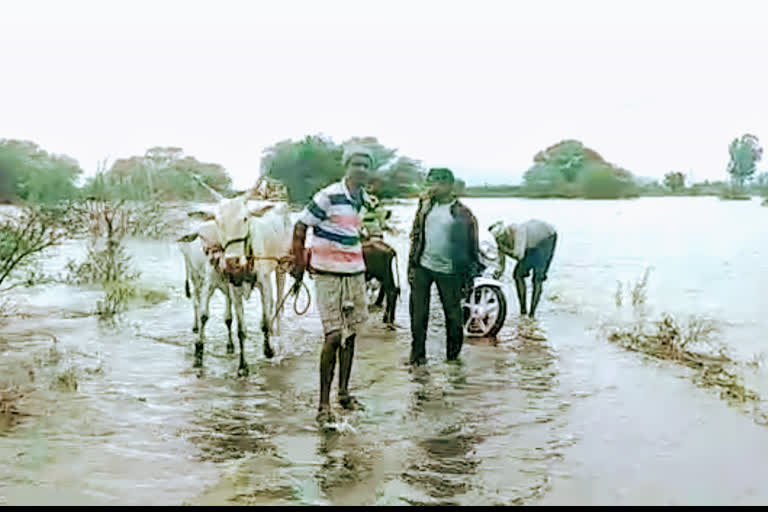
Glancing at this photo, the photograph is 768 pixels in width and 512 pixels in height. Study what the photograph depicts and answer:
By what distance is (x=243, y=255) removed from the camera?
110 inches

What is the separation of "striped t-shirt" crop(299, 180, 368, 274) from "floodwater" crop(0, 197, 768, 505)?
0.44 feet

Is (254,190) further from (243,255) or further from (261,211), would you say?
(243,255)

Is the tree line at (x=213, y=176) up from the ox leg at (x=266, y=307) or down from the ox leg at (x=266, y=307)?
up

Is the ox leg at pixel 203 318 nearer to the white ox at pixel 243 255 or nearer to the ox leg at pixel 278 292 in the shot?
Answer: the white ox at pixel 243 255

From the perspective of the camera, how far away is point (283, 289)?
2760 mm

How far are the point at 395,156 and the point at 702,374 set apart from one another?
1057 mm

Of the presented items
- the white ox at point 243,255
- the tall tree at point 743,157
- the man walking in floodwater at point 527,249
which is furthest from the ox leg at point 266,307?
the tall tree at point 743,157

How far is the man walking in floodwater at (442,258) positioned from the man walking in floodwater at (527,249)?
0.08 meters

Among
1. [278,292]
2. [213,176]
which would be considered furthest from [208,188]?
[278,292]

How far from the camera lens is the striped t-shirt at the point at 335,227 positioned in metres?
2.55

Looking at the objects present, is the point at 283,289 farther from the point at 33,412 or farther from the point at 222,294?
the point at 33,412

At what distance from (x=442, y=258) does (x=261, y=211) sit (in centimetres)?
54

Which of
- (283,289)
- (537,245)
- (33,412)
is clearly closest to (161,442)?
(33,412)

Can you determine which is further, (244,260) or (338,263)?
(244,260)
